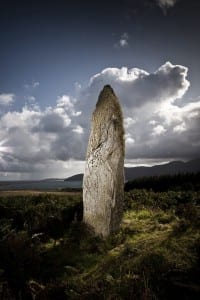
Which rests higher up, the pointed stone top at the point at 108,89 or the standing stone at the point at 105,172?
the pointed stone top at the point at 108,89

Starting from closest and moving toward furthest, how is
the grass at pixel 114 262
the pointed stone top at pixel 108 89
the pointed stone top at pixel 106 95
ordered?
1. the grass at pixel 114 262
2. the pointed stone top at pixel 106 95
3. the pointed stone top at pixel 108 89

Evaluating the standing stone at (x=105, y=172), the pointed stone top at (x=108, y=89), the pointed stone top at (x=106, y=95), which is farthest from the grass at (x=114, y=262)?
the pointed stone top at (x=108, y=89)

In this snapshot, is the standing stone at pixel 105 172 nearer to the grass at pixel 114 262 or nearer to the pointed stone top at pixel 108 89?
the pointed stone top at pixel 108 89

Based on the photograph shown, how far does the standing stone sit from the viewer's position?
11.5 meters

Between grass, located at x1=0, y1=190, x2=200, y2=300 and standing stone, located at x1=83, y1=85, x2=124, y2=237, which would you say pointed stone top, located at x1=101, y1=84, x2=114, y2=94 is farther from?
grass, located at x1=0, y1=190, x2=200, y2=300

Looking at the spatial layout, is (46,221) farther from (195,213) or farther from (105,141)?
(195,213)

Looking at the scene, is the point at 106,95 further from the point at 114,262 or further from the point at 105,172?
the point at 114,262

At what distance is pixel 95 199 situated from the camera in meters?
11.8

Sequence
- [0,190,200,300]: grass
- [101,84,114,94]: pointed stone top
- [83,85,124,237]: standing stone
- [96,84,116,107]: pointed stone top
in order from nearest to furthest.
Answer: [0,190,200,300]: grass
[83,85,124,237]: standing stone
[96,84,116,107]: pointed stone top
[101,84,114,94]: pointed stone top

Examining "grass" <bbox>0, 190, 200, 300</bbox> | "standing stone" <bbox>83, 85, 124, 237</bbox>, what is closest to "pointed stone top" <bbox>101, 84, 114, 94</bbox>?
"standing stone" <bbox>83, 85, 124, 237</bbox>

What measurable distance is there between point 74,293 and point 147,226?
22.5 ft

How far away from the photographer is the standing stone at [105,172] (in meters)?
11.5

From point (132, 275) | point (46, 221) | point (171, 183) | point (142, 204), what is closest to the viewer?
point (132, 275)

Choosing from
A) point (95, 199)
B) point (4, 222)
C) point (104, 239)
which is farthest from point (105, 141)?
point (4, 222)
